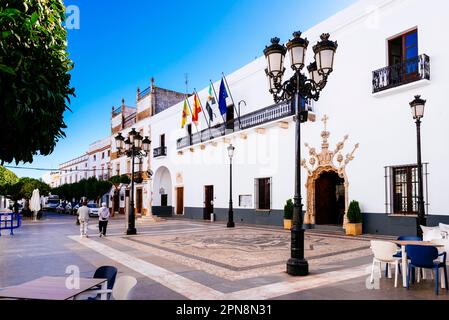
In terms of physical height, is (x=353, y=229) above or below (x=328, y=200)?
below

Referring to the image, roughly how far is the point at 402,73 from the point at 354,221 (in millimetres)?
5636

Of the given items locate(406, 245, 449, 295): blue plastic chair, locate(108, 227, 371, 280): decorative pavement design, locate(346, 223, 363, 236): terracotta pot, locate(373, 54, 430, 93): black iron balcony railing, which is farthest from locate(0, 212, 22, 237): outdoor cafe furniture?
locate(373, 54, 430, 93): black iron balcony railing

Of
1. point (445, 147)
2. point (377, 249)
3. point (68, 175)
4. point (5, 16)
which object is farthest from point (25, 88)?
point (68, 175)

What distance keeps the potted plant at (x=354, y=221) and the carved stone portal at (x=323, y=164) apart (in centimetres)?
41

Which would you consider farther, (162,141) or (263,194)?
(162,141)

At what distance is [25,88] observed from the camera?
4.22 m

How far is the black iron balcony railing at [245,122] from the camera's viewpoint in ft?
53.9

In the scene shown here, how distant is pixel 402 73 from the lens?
1220 centimetres

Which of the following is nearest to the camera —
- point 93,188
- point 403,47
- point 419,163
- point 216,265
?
point 216,265

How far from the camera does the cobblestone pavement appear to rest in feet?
18.3

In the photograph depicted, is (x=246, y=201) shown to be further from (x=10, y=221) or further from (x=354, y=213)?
(x=10, y=221)

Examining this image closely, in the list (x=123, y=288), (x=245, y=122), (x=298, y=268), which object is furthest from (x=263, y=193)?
(x=123, y=288)
